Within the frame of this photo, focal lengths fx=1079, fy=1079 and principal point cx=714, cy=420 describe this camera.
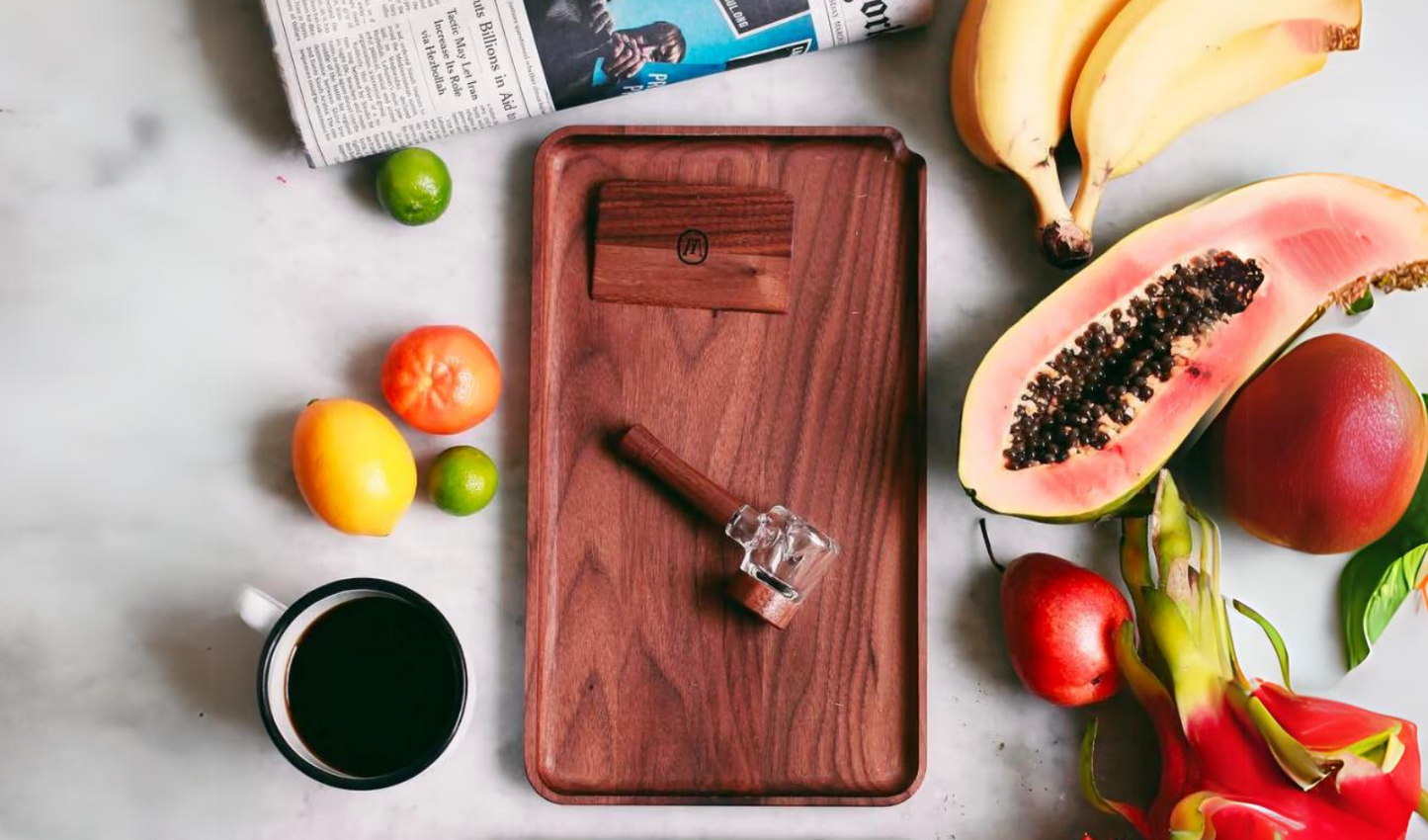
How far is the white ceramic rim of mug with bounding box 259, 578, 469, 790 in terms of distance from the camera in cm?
71

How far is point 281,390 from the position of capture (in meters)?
0.85

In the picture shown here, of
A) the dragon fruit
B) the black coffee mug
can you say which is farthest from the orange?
the dragon fruit

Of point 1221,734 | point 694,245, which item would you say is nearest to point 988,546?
point 1221,734

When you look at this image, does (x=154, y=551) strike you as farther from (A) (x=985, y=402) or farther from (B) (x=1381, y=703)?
(B) (x=1381, y=703)

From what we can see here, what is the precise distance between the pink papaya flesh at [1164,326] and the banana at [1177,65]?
7 centimetres

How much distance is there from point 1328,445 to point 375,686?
2.19 feet

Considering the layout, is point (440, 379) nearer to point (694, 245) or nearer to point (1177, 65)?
point (694, 245)

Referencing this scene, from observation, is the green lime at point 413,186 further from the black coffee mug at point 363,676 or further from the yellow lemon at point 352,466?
the black coffee mug at point 363,676

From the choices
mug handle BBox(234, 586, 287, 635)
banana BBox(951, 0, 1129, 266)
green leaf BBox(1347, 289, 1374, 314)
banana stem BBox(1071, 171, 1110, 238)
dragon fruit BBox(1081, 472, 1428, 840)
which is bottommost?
dragon fruit BBox(1081, 472, 1428, 840)

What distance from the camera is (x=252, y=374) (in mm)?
854

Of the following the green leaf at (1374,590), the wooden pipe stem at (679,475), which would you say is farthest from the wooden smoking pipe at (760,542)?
the green leaf at (1374,590)

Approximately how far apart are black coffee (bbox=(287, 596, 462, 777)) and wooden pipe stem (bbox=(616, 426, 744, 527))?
0.62 ft

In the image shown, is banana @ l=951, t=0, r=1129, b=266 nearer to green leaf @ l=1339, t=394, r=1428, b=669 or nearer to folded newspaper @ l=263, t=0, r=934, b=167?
folded newspaper @ l=263, t=0, r=934, b=167

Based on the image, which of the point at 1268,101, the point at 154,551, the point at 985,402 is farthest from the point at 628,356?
the point at 1268,101
